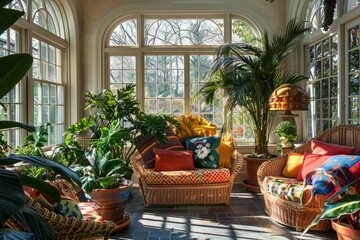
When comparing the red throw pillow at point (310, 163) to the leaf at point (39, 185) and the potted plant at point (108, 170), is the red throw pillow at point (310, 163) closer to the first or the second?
the potted plant at point (108, 170)

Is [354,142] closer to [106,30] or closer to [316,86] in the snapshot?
[316,86]

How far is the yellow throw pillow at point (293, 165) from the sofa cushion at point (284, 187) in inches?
4.1

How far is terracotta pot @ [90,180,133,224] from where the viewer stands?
2.95 meters

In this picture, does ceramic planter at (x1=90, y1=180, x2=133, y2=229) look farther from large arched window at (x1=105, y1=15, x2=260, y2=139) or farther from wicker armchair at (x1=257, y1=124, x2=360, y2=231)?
large arched window at (x1=105, y1=15, x2=260, y2=139)

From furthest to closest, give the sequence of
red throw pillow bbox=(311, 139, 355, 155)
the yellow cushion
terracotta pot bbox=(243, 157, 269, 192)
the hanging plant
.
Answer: the yellow cushion → terracotta pot bbox=(243, 157, 269, 192) → the hanging plant → red throw pillow bbox=(311, 139, 355, 155)

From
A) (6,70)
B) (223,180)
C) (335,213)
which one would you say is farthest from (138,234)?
(6,70)

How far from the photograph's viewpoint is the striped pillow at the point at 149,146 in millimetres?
4172

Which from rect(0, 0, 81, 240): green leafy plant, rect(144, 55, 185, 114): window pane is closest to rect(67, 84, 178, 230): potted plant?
rect(144, 55, 185, 114): window pane

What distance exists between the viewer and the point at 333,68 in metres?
4.13

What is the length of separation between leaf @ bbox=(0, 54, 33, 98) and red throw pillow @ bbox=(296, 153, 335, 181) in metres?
3.00

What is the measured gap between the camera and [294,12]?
4.97 metres

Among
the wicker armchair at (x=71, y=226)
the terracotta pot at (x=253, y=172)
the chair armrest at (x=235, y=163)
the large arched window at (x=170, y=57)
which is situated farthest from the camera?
the large arched window at (x=170, y=57)

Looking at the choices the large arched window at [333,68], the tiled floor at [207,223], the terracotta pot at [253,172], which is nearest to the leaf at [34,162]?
the tiled floor at [207,223]

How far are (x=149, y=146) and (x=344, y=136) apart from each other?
247cm
